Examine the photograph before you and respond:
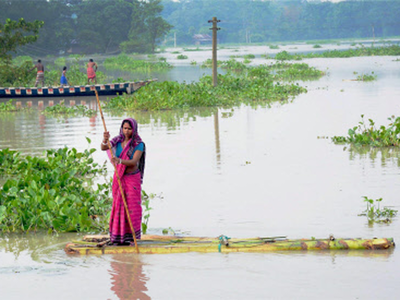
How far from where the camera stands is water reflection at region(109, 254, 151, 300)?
22.5 feet

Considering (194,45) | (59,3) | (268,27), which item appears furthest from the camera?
(268,27)

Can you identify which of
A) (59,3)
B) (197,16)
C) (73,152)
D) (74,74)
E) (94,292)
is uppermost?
(197,16)

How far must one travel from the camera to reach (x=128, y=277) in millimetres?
7301

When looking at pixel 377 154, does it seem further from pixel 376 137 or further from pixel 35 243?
pixel 35 243

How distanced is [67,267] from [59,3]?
84.1m

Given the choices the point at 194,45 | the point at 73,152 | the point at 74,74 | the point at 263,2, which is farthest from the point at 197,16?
the point at 73,152

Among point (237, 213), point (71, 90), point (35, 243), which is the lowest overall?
point (35, 243)

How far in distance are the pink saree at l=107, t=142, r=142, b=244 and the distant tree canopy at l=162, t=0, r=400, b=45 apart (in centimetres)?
13475

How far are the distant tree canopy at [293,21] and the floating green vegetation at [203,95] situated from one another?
373 feet

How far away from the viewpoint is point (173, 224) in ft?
31.1

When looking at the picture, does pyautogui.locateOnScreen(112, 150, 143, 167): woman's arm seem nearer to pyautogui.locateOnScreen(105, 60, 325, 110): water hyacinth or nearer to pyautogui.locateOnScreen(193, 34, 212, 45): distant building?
pyautogui.locateOnScreen(105, 60, 325, 110): water hyacinth

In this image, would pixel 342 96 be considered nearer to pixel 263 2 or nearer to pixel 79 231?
pixel 79 231

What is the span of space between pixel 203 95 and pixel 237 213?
14.8 metres

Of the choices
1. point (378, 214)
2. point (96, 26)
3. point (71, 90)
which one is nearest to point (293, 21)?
point (96, 26)
